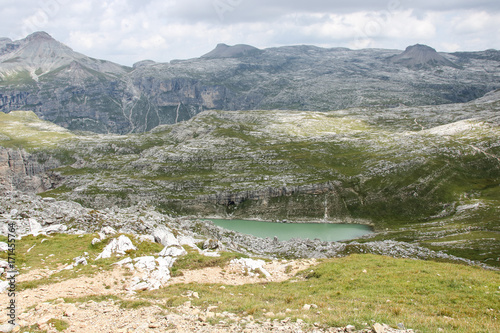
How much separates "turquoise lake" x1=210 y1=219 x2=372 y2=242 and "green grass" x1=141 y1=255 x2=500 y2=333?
86.5 metres

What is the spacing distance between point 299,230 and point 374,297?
106m

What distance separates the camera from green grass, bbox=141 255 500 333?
16.8 m

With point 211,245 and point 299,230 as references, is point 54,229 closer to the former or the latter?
point 211,245

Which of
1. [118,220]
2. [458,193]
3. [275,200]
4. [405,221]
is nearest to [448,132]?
[458,193]

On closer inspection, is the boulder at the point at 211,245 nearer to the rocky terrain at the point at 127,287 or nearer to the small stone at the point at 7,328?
the rocky terrain at the point at 127,287

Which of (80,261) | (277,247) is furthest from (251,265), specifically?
(277,247)

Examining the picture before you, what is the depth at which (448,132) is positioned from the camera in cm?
18600

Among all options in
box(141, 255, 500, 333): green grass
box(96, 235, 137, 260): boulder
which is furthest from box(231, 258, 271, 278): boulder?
box(96, 235, 137, 260): boulder

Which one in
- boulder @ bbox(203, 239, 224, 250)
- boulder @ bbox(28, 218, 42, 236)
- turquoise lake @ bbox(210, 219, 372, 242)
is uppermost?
boulder @ bbox(28, 218, 42, 236)

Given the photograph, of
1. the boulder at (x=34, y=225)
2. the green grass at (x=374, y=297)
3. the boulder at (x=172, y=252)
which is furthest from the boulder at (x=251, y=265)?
the boulder at (x=34, y=225)

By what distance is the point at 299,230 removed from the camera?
411ft

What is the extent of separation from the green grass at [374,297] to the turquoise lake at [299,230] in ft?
284

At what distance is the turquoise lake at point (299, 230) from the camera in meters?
116

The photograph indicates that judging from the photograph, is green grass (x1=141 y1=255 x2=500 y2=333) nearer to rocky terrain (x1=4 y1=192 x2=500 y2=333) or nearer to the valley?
the valley
